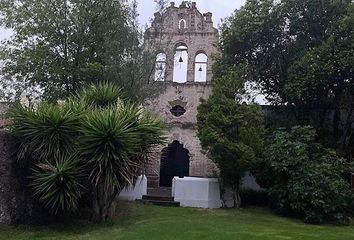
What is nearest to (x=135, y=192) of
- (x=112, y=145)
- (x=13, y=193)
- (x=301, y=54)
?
(x=112, y=145)

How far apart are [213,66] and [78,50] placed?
595cm

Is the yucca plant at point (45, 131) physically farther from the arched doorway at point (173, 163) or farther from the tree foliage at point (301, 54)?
the arched doorway at point (173, 163)

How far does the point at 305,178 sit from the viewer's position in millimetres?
16766

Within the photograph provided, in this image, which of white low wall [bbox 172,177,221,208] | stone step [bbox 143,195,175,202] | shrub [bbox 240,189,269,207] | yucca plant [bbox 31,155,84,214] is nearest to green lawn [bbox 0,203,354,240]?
yucca plant [bbox 31,155,84,214]

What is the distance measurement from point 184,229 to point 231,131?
5532 millimetres

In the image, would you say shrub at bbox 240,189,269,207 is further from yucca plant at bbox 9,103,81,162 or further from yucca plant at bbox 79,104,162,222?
yucca plant at bbox 9,103,81,162

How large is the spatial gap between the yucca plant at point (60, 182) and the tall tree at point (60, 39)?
530 centimetres

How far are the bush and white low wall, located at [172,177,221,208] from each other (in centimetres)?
Answer: 186

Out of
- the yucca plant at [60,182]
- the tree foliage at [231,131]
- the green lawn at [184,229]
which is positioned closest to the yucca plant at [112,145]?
the yucca plant at [60,182]

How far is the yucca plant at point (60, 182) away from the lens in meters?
13.3

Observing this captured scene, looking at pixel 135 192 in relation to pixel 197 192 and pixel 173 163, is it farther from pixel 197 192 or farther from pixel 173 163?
pixel 173 163

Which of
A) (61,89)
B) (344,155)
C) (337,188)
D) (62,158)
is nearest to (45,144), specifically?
(62,158)

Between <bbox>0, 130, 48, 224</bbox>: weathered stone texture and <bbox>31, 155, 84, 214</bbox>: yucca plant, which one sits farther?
<bbox>0, 130, 48, 224</bbox>: weathered stone texture

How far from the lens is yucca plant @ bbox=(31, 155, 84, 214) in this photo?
1327 centimetres
